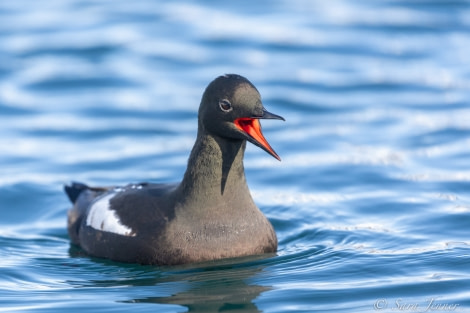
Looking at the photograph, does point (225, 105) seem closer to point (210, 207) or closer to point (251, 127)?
point (251, 127)

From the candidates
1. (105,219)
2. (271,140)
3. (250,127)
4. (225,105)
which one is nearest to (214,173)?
(250,127)

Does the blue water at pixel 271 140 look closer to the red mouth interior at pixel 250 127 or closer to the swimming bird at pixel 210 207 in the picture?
the swimming bird at pixel 210 207

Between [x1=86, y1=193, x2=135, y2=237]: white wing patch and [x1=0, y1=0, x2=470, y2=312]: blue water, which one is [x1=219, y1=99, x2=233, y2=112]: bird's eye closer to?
[x1=0, y1=0, x2=470, y2=312]: blue water

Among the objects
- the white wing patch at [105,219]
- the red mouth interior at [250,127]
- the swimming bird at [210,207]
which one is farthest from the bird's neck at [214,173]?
the white wing patch at [105,219]

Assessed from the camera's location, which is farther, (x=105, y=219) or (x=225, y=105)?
(x=105, y=219)

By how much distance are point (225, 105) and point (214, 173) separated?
761 mm

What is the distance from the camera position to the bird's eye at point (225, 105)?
30.3 ft

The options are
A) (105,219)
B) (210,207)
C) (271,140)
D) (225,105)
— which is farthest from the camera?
(271,140)

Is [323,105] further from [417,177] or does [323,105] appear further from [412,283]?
[412,283]

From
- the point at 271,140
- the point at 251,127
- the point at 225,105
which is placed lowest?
the point at 251,127

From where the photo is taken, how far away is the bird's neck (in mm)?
9578

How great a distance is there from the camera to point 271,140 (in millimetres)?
15562

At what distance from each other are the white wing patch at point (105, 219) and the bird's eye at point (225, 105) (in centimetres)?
161

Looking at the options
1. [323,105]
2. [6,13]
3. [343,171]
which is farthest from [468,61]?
[6,13]
